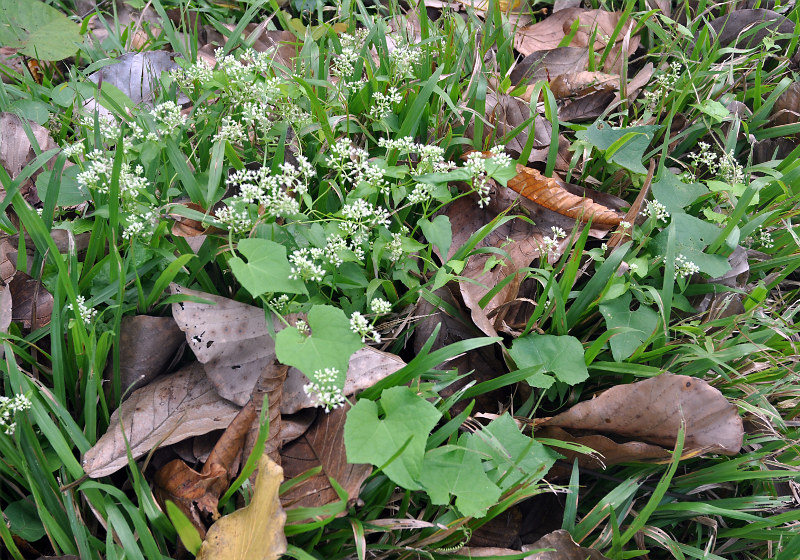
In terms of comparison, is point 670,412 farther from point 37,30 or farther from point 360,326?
point 37,30

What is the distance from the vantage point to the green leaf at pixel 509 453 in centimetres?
162

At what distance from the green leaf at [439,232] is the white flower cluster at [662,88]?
4.37 feet

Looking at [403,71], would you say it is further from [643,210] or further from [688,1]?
[688,1]

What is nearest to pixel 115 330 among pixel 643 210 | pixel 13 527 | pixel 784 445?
pixel 13 527

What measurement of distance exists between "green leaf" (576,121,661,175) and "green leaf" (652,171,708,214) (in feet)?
0.26

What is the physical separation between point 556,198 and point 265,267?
45.5 inches

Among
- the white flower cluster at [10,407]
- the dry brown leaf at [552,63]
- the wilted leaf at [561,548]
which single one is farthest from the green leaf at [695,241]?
the white flower cluster at [10,407]

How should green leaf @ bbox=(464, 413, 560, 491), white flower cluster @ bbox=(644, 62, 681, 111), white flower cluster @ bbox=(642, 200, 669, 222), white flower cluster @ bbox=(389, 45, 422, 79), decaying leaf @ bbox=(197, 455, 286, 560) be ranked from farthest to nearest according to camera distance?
1. white flower cluster @ bbox=(644, 62, 681, 111)
2. white flower cluster @ bbox=(389, 45, 422, 79)
3. white flower cluster @ bbox=(642, 200, 669, 222)
4. green leaf @ bbox=(464, 413, 560, 491)
5. decaying leaf @ bbox=(197, 455, 286, 560)

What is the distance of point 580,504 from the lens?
5.93 ft

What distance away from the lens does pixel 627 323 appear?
191 cm

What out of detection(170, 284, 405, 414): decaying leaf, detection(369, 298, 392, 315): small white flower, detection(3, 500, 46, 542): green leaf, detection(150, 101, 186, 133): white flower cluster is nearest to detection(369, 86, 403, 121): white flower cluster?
detection(150, 101, 186, 133): white flower cluster

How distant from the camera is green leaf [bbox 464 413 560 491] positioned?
5.31 feet

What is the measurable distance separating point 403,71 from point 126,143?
1.05 m

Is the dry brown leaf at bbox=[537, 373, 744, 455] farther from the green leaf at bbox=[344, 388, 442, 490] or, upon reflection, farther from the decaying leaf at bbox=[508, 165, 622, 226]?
the decaying leaf at bbox=[508, 165, 622, 226]
